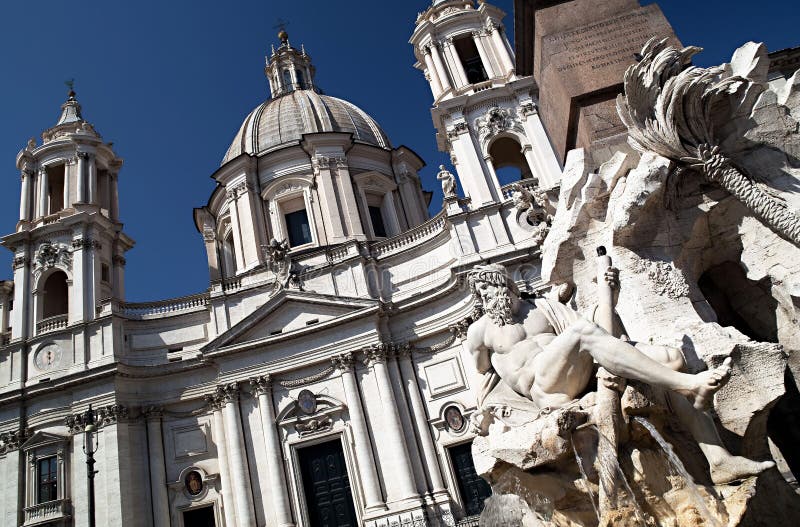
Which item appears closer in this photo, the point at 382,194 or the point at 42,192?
the point at 42,192

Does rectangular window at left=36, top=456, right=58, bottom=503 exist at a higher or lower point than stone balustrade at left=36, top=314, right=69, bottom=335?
lower

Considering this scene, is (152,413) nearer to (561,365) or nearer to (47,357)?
(47,357)

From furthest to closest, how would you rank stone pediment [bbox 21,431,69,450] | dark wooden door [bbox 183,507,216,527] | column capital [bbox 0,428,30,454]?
column capital [bbox 0,428,30,454]
stone pediment [bbox 21,431,69,450]
dark wooden door [bbox 183,507,216,527]

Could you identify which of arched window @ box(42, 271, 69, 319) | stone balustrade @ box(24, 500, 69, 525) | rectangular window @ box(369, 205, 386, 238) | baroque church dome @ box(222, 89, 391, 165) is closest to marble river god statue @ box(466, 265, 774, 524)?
stone balustrade @ box(24, 500, 69, 525)

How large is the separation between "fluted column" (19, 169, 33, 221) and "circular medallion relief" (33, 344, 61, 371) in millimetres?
6612

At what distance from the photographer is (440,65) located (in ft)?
82.1

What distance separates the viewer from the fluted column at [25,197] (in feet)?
85.5

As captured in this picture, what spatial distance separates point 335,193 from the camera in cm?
2772

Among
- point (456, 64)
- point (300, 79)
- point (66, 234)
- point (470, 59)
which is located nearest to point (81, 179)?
point (66, 234)

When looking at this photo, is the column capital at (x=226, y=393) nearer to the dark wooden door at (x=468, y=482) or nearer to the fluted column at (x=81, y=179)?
the dark wooden door at (x=468, y=482)

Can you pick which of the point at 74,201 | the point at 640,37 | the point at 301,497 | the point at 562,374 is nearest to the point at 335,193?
the point at 74,201

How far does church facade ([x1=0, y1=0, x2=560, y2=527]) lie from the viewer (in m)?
19.7

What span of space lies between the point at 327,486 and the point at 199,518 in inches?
187

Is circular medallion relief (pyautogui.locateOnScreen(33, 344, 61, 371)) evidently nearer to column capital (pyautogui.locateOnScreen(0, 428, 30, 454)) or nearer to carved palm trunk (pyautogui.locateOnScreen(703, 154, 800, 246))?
column capital (pyautogui.locateOnScreen(0, 428, 30, 454))
